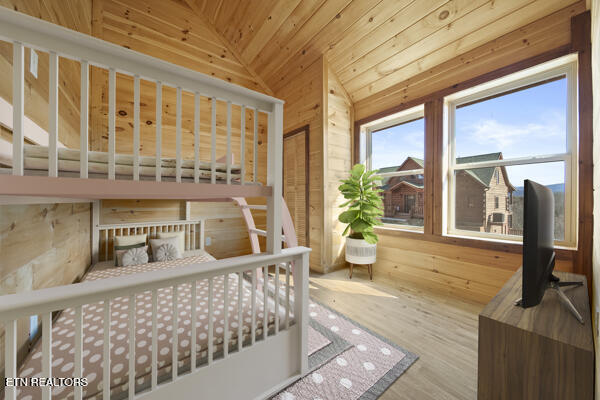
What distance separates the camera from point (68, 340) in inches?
38.0

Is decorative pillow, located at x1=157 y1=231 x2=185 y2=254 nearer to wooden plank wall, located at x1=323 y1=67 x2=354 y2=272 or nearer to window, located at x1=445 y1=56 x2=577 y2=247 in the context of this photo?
wooden plank wall, located at x1=323 y1=67 x2=354 y2=272

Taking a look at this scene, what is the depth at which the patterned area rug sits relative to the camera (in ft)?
3.72

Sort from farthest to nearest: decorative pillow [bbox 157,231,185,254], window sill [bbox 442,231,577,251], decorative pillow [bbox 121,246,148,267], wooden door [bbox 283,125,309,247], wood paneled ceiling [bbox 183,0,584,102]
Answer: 1. wooden door [bbox 283,125,309,247]
2. decorative pillow [bbox 157,231,185,254]
3. decorative pillow [bbox 121,246,148,267]
4. wood paneled ceiling [bbox 183,0,584,102]
5. window sill [bbox 442,231,577,251]

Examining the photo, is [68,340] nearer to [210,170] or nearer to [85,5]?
[210,170]

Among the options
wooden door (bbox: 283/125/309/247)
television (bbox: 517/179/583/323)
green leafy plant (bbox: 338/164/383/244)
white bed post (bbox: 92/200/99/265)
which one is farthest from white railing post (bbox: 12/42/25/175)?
wooden door (bbox: 283/125/309/247)

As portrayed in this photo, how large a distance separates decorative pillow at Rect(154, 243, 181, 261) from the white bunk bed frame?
132 centimetres

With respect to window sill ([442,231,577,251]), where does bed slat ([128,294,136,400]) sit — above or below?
below

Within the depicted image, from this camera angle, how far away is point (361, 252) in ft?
8.44

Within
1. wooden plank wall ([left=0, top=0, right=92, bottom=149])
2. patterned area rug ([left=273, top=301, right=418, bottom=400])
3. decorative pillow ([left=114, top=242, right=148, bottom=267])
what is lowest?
patterned area rug ([left=273, top=301, right=418, bottom=400])

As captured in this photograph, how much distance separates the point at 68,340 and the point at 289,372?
101 centimetres

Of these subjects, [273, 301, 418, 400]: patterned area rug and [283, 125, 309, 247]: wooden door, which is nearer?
[273, 301, 418, 400]: patterned area rug

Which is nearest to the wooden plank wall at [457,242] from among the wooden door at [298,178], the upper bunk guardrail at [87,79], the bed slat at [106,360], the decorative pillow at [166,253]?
the wooden door at [298,178]

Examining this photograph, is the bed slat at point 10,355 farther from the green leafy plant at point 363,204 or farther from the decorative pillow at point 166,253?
the green leafy plant at point 363,204

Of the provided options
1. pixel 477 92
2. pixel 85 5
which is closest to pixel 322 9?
pixel 477 92
